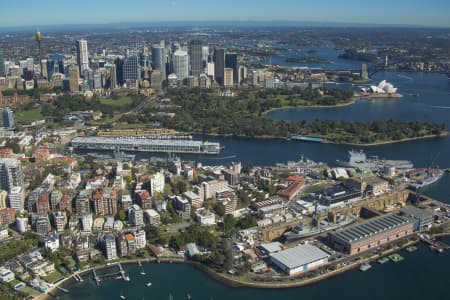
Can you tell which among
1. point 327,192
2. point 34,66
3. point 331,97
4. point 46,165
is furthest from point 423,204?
point 34,66

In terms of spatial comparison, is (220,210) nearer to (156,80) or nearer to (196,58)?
(156,80)

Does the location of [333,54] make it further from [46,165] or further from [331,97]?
[46,165]

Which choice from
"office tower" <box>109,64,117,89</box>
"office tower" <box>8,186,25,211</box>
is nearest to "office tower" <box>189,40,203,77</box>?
"office tower" <box>109,64,117,89</box>

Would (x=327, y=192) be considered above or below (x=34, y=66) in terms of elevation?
below

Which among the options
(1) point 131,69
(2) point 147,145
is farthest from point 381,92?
(2) point 147,145

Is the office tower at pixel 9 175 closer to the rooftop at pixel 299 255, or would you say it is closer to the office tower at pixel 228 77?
the rooftop at pixel 299 255

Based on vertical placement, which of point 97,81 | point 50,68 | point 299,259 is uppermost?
point 50,68

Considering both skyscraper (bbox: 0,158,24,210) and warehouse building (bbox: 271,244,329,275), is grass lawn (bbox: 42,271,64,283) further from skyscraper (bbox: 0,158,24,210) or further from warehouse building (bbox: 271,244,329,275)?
warehouse building (bbox: 271,244,329,275)
